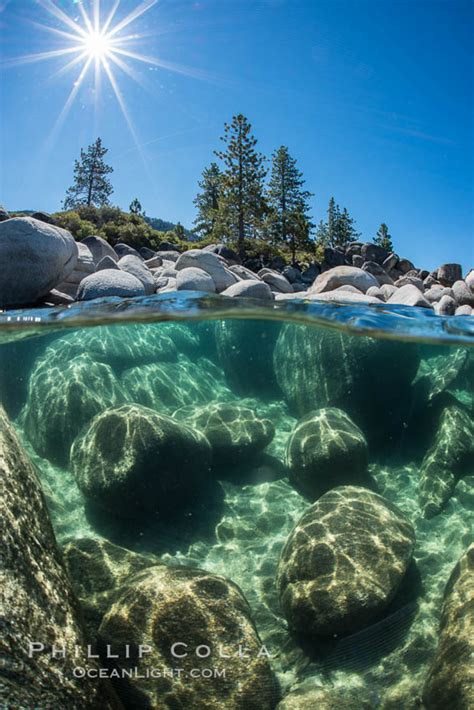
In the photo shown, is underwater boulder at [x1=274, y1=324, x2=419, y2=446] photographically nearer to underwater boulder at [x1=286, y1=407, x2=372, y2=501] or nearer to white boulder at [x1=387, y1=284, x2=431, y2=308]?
underwater boulder at [x1=286, y1=407, x2=372, y2=501]

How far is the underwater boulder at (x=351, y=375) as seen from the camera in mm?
7281

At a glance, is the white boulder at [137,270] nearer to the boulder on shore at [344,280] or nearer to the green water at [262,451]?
the green water at [262,451]

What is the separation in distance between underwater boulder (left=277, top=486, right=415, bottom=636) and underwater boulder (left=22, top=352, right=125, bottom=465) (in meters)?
3.64

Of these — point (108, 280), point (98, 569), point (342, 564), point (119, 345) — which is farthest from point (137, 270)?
point (342, 564)

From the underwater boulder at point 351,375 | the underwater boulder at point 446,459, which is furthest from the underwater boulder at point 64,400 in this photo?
the underwater boulder at point 446,459

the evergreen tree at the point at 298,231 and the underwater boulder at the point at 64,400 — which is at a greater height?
the evergreen tree at the point at 298,231

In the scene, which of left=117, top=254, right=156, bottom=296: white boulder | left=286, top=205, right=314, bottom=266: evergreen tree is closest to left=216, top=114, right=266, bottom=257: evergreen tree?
left=286, top=205, right=314, bottom=266: evergreen tree

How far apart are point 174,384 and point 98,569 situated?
3896 millimetres

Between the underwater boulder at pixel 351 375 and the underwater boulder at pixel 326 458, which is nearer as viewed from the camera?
the underwater boulder at pixel 326 458

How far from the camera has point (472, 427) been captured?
6.99 metres

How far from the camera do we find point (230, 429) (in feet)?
21.5

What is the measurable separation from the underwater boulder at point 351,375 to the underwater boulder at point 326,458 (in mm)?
671

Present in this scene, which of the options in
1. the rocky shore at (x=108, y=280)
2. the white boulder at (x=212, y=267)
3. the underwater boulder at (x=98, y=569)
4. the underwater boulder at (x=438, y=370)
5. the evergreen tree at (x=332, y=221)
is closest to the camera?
the underwater boulder at (x=98, y=569)

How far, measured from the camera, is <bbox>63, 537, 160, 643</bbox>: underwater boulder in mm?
3727
